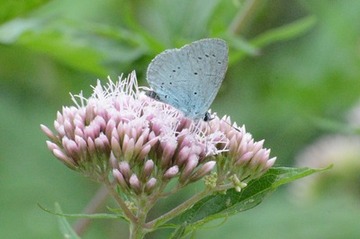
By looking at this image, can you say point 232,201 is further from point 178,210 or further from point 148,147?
point 148,147

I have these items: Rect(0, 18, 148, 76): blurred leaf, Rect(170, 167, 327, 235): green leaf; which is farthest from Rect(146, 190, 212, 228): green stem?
Rect(0, 18, 148, 76): blurred leaf

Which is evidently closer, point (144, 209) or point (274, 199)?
point (144, 209)

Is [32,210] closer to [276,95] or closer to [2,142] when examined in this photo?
[2,142]

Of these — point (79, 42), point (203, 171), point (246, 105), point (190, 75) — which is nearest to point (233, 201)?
point (203, 171)

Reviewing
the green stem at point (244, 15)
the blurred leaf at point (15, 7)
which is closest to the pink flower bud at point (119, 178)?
the blurred leaf at point (15, 7)

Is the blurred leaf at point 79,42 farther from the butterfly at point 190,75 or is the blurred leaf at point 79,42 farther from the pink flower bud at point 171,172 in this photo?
the pink flower bud at point 171,172

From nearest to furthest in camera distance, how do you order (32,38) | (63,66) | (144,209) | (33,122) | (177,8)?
(144,209) < (32,38) < (177,8) < (63,66) < (33,122)

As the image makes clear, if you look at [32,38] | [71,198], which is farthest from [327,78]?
[32,38]
